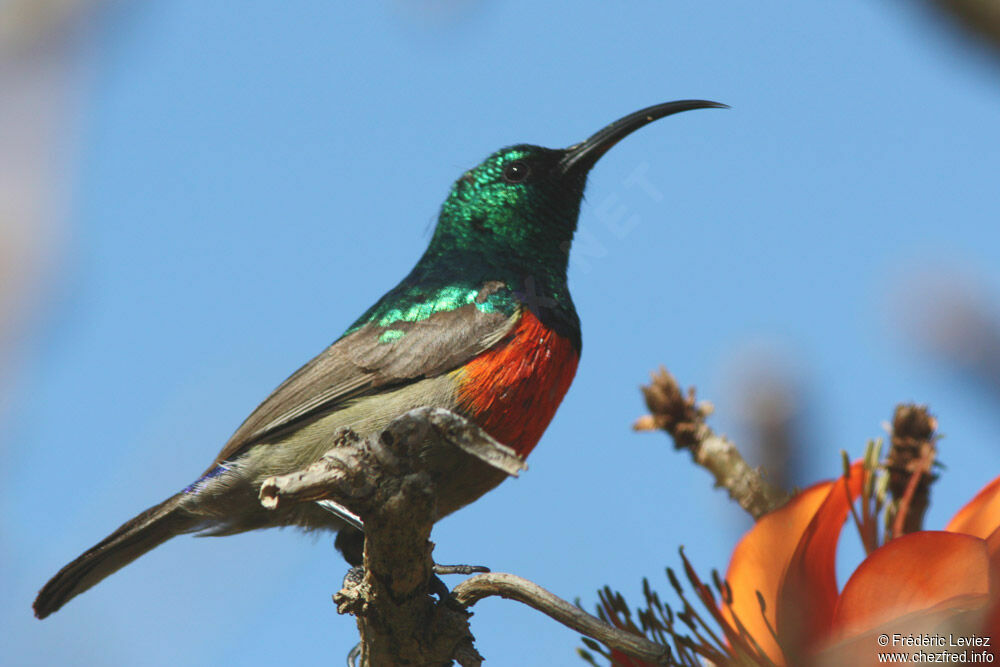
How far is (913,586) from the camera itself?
66.7 inches

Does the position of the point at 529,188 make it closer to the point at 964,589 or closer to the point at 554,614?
the point at 554,614

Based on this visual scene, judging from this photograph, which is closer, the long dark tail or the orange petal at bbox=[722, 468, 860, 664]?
the orange petal at bbox=[722, 468, 860, 664]

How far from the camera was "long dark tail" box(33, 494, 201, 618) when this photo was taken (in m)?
3.88

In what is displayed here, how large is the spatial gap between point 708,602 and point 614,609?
0.80 feet

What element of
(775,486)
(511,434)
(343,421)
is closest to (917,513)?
(775,486)

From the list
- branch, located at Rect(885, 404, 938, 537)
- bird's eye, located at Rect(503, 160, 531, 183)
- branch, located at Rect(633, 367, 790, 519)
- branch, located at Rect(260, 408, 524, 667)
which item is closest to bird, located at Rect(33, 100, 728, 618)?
bird's eye, located at Rect(503, 160, 531, 183)

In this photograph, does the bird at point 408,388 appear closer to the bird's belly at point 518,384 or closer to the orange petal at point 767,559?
the bird's belly at point 518,384

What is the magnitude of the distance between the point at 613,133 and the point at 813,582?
3273 millimetres

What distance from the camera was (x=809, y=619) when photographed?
1.85 m

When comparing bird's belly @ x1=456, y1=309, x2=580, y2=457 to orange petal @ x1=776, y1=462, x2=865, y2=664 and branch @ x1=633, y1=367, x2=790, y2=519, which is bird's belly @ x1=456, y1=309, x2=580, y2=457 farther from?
orange petal @ x1=776, y1=462, x2=865, y2=664

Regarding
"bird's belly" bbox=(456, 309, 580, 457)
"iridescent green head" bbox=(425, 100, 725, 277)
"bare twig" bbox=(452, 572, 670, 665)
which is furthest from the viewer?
"iridescent green head" bbox=(425, 100, 725, 277)

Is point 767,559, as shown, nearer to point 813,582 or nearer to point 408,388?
point 813,582

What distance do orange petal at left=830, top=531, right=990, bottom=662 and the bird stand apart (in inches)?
83.1

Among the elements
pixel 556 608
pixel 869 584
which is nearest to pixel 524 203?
pixel 556 608
